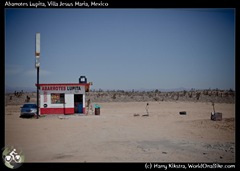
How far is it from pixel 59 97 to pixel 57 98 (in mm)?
218

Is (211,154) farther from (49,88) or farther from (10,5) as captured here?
(49,88)

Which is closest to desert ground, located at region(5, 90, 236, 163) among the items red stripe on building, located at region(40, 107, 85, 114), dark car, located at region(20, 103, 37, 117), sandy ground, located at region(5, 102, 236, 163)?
sandy ground, located at region(5, 102, 236, 163)

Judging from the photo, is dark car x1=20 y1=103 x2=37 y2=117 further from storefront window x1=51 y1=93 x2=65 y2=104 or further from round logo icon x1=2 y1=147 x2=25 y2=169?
round logo icon x1=2 y1=147 x2=25 y2=169

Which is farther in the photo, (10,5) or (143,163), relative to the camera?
(10,5)

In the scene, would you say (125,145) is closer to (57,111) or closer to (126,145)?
(126,145)

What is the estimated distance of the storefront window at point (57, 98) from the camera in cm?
2345

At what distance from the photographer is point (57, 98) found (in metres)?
23.6

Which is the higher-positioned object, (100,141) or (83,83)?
(83,83)

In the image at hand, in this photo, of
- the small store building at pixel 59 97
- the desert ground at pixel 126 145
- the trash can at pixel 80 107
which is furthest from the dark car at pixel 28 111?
the desert ground at pixel 126 145

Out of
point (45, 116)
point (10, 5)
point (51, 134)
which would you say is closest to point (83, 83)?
point (45, 116)

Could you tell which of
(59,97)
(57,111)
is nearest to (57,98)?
(59,97)

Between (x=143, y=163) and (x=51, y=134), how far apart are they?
708cm

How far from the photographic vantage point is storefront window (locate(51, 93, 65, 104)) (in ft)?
76.9

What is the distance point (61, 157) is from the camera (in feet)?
29.7
